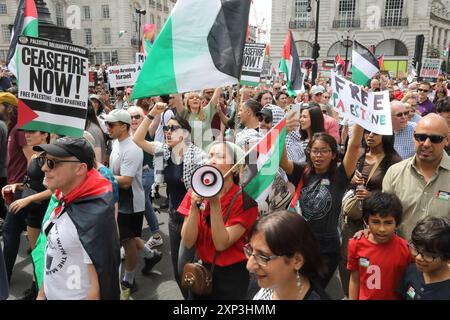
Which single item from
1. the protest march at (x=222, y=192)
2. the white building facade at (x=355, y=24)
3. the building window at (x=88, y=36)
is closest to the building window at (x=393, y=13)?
the white building facade at (x=355, y=24)

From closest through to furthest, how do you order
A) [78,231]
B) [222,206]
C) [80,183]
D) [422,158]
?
[78,231] < [80,183] < [222,206] < [422,158]

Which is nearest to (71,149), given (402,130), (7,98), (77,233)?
(77,233)

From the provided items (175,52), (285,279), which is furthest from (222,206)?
(175,52)

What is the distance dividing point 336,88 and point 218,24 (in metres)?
1.28

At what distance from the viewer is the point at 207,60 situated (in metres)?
3.00

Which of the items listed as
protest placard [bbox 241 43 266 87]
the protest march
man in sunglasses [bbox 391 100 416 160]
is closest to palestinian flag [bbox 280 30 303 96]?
protest placard [bbox 241 43 266 87]

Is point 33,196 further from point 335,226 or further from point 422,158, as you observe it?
point 422,158

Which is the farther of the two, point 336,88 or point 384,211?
point 336,88

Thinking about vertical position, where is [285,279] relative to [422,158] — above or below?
below

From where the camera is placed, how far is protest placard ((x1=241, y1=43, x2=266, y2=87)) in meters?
5.89

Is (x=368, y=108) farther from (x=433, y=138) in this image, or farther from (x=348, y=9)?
(x=348, y=9)

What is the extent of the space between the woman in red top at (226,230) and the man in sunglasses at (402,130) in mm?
2421

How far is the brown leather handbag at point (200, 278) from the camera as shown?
2447 mm

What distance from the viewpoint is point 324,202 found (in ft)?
9.61
